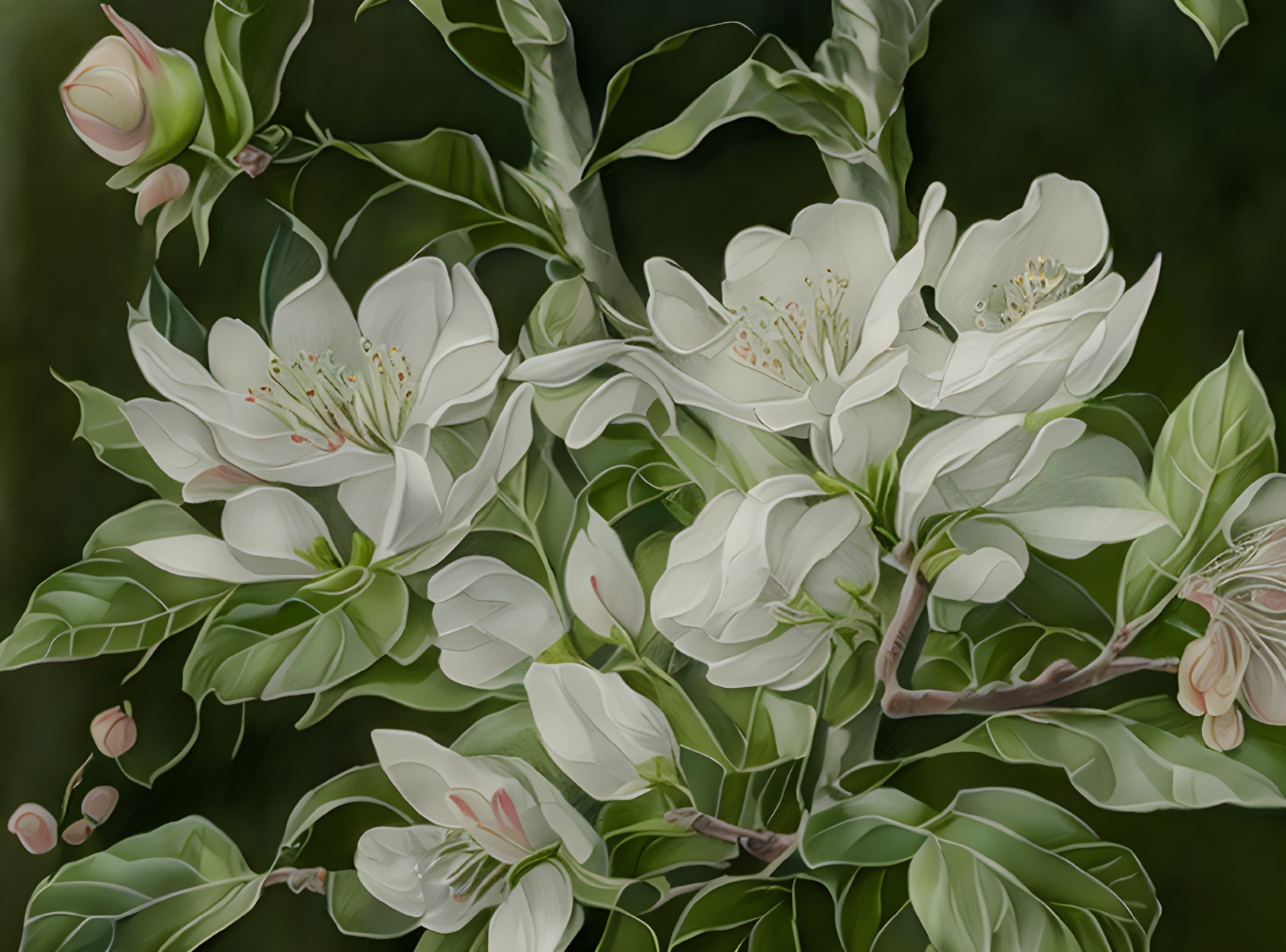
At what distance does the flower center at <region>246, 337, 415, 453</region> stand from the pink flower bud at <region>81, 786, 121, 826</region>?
286 mm

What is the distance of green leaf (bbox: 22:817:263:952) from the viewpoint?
642 millimetres

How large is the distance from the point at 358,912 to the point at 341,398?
1.15 ft

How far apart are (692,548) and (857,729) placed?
164mm

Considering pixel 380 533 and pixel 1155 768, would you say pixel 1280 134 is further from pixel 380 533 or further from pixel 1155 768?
pixel 380 533

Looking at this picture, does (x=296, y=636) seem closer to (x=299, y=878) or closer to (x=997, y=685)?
(x=299, y=878)

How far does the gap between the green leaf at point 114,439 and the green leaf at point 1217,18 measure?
73 cm

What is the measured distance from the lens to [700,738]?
0.61 metres

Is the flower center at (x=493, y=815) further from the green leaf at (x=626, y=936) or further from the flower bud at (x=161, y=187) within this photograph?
the flower bud at (x=161, y=187)

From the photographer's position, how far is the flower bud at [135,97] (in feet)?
2.05

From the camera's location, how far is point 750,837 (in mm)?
614

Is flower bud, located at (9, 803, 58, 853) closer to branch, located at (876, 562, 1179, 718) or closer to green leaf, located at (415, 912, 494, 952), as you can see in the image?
green leaf, located at (415, 912, 494, 952)

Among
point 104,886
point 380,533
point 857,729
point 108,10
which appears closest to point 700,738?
point 857,729

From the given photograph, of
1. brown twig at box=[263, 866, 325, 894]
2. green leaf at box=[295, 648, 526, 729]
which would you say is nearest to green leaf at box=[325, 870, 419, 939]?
brown twig at box=[263, 866, 325, 894]

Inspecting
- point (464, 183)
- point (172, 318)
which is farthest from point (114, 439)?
point (464, 183)
